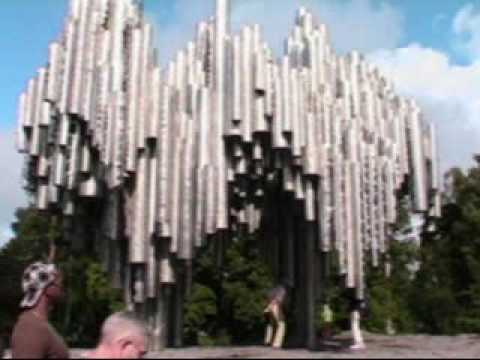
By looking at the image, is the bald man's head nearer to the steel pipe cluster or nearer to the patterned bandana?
the patterned bandana

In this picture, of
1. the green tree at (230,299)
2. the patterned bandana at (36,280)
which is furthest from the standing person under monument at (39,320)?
the green tree at (230,299)

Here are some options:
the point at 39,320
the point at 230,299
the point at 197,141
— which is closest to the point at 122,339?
the point at 39,320

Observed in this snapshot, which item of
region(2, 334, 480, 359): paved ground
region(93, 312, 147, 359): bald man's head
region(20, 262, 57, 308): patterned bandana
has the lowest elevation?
region(2, 334, 480, 359): paved ground

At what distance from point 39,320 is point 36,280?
0.29 metres

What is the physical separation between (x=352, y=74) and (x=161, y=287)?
5.69 meters

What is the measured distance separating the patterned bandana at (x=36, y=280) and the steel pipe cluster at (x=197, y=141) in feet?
30.3

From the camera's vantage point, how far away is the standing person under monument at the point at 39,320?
162 inches

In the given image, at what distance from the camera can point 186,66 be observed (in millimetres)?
14867

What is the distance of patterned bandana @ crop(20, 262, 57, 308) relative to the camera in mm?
4445

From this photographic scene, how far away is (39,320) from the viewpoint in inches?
168

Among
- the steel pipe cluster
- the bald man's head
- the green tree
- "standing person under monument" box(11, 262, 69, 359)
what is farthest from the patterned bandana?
the green tree

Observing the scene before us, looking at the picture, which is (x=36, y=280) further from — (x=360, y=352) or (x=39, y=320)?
A: (x=360, y=352)

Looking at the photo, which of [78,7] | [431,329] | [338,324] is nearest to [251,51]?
[78,7]

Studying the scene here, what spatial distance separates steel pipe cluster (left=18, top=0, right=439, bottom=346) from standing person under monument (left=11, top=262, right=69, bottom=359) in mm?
9219
